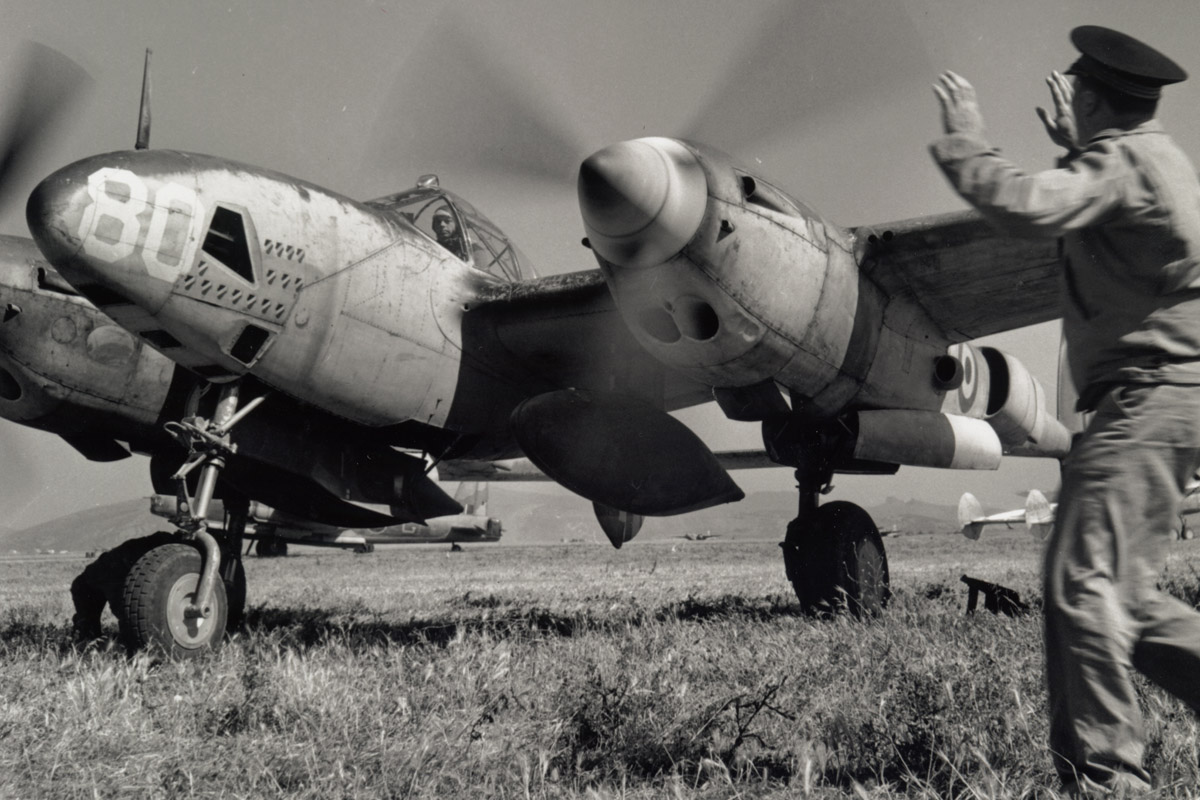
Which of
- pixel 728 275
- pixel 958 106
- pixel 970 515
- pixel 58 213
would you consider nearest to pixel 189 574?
pixel 58 213

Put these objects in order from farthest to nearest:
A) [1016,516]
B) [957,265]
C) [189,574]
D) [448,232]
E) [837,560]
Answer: [1016,516] → [448,232] → [837,560] → [957,265] → [189,574]

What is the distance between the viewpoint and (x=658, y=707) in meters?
3.20

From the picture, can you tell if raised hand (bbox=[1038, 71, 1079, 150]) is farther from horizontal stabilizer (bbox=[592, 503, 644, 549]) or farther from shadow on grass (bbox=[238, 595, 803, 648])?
horizontal stabilizer (bbox=[592, 503, 644, 549])

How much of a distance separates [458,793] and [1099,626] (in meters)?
1.67

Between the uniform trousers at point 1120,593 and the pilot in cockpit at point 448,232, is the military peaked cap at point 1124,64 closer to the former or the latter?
the uniform trousers at point 1120,593

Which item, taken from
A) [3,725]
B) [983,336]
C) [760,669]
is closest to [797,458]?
[983,336]

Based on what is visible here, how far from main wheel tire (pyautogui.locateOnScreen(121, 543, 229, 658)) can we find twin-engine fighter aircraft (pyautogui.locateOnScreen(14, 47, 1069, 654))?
17 mm

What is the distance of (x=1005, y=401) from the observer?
26.8 feet

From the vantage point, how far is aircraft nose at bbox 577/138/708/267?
4.93 metres

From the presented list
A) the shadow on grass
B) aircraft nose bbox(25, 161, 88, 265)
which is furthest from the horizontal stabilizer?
aircraft nose bbox(25, 161, 88, 265)

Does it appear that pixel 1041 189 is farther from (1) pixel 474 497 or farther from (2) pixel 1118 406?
(1) pixel 474 497

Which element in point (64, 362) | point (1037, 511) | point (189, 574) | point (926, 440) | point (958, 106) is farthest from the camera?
point (1037, 511)

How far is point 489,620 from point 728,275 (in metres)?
4.01

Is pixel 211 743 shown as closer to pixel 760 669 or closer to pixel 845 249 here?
pixel 760 669
